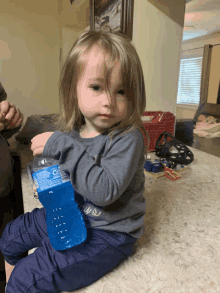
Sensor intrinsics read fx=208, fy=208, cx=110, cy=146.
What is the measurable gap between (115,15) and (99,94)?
105 cm

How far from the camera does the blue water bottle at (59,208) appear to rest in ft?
1.54

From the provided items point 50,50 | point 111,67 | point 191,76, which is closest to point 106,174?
point 111,67

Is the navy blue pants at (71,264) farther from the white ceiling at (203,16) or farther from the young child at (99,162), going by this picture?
the white ceiling at (203,16)

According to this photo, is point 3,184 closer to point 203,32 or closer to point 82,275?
point 82,275

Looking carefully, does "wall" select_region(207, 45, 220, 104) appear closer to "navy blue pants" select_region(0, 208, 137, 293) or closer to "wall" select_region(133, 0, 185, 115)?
"wall" select_region(133, 0, 185, 115)

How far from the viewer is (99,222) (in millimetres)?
536

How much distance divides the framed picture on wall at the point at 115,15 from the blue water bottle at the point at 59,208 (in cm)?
105

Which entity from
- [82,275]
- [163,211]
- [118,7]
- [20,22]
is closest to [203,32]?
[118,7]

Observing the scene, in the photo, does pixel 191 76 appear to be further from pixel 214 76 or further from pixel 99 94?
pixel 99 94

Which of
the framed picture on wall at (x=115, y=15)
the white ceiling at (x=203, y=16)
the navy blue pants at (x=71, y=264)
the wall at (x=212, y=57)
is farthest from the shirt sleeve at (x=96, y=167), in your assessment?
the wall at (x=212, y=57)

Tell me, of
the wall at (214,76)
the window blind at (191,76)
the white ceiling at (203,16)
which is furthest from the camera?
the window blind at (191,76)

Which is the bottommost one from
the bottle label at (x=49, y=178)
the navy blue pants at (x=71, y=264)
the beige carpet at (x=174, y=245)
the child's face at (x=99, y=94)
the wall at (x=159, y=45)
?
the beige carpet at (x=174, y=245)

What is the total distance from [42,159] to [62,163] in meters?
0.21

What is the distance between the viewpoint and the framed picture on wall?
4.05ft
